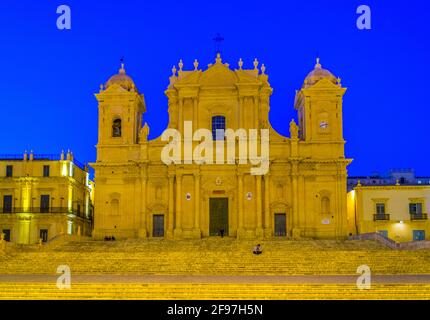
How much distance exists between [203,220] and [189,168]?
3.36 metres

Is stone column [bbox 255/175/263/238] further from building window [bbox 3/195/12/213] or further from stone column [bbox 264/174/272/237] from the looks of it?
building window [bbox 3/195/12/213]

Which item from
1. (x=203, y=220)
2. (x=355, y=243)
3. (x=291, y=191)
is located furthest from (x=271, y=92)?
(x=355, y=243)

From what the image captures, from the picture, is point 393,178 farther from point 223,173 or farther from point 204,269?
point 204,269

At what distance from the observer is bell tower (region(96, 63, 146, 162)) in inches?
1622

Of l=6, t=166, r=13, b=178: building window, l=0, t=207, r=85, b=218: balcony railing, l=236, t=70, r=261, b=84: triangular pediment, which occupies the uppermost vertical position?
l=236, t=70, r=261, b=84: triangular pediment

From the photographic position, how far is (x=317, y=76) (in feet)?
138

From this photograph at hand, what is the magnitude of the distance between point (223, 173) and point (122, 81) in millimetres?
9450

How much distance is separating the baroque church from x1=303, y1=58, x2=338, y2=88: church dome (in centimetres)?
14

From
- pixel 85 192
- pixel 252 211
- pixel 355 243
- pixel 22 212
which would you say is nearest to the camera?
pixel 355 243

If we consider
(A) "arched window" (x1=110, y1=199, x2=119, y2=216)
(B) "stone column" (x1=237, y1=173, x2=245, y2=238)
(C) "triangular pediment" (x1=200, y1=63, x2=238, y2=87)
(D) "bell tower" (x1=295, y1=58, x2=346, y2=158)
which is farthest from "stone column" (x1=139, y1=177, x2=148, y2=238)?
(D) "bell tower" (x1=295, y1=58, x2=346, y2=158)

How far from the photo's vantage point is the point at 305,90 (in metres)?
41.1

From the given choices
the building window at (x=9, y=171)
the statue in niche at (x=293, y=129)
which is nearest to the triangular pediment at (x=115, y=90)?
the statue in niche at (x=293, y=129)
